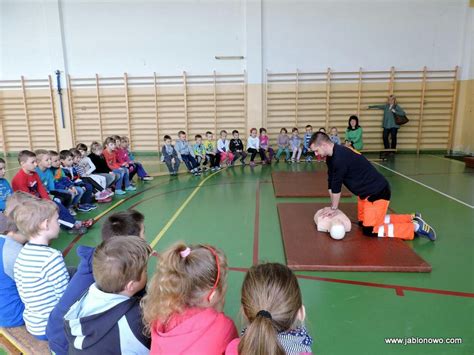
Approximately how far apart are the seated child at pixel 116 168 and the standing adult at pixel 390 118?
825 cm

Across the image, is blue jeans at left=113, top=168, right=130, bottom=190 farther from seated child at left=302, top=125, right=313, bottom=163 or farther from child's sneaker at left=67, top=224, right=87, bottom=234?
seated child at left=302, top=125, right=313, bottom=163

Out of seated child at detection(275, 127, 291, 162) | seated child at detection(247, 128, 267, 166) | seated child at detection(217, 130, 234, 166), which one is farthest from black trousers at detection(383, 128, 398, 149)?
seated child at detection(217, 130, 234, 166)

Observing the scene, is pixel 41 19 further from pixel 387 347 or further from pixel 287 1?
pixel 387 347

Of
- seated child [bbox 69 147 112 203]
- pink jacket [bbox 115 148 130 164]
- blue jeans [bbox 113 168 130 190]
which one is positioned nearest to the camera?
seated child [bbox 69 147 112 203]

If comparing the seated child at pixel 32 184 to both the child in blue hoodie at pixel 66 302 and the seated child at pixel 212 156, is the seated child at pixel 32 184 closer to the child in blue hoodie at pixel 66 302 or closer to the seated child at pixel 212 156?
the child in blue hoodie at pixel 66 302

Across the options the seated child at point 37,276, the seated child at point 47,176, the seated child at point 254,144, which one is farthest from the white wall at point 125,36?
the seated child at point 37,276

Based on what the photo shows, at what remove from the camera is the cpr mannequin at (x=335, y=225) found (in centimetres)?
421

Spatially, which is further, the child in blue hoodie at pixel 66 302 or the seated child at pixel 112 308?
the child in blue hoodie at pixel 66 302

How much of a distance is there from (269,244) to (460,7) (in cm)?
1130

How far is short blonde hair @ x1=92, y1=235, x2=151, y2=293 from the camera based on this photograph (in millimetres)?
1677

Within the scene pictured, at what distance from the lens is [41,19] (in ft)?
38.4

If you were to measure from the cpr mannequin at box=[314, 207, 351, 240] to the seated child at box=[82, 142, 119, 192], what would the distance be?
4.21 metres

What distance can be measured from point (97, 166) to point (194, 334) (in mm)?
6184

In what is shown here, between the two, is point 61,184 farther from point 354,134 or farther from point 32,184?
point 354,134
